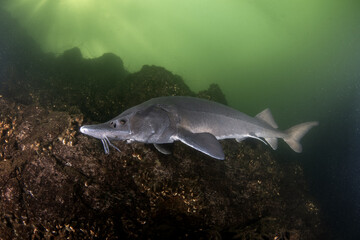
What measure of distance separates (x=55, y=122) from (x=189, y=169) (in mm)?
3174

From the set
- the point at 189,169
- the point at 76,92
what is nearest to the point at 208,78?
the point at 76,92

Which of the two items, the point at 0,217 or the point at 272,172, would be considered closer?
the point at 0,217

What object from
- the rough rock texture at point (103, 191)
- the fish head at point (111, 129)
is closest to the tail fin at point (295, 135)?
the rough rock texture at point (103, 191)

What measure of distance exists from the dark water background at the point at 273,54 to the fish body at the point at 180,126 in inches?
524

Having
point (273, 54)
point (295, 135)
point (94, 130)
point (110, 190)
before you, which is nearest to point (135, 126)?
point (94, 130)

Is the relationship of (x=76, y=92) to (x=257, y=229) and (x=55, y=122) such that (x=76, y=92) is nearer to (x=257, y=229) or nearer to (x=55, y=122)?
(x=55, y=122)

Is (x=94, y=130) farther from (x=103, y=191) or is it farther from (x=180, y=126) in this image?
(x=103, y=191)

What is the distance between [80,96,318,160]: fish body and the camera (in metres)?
2.74

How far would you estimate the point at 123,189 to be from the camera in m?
3.79

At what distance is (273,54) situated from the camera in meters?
52.9

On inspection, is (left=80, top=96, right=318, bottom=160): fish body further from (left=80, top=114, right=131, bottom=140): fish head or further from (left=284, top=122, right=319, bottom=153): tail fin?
(left=284, top=122, right=319, bottom=153): tail fin

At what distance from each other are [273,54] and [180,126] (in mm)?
58433

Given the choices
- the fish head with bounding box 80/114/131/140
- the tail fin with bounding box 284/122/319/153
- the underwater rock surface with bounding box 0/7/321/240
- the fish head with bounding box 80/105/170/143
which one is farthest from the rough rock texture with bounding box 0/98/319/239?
the tail fin with bounding box 284/122/319/153

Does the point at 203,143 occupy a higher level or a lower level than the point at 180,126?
higher
